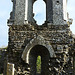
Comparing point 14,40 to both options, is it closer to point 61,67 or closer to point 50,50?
point 50,50

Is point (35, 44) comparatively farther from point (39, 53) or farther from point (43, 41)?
point (39, 53)

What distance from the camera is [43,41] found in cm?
648

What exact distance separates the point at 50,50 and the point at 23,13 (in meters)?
2.66

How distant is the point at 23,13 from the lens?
23.1 ft

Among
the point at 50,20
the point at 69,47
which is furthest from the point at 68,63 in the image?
the point at 50,20

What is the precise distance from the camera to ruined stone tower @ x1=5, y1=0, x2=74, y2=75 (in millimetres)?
6250

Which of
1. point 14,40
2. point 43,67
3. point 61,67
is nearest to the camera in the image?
point 61,67

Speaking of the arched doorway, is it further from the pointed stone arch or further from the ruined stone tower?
the pointed stone arch

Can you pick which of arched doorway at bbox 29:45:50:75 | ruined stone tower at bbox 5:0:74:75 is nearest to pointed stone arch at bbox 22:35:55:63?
ruined stone tower at bbox 5:0:74:75

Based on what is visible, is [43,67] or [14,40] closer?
[14,40]

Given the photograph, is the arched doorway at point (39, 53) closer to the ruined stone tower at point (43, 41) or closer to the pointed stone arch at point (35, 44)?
the ruined stone tower at point (43, 41)

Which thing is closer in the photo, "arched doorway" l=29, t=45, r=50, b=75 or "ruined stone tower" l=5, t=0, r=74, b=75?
"ruined stone tower" l=5, t=0, r=74, b=75

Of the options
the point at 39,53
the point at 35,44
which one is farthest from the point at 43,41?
the point at 39,53

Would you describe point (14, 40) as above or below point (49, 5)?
below
